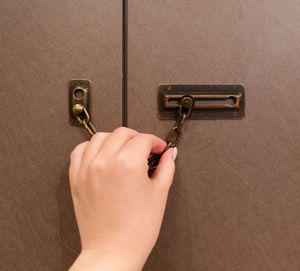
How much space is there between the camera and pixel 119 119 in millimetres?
469

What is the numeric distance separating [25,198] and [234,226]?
0.38 metres

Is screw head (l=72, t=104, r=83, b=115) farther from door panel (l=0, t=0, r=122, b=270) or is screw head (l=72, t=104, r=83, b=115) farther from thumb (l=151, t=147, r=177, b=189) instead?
thumb (l=151, t=147, r=177, b=189)

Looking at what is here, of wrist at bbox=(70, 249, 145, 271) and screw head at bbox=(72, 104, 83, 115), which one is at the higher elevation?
screw head at bbox=(72, 104, 83, 115)

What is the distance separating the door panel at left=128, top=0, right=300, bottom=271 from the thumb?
0.06 m

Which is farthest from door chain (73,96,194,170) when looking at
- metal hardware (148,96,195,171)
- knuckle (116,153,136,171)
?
knuckle (116,153,136,171)

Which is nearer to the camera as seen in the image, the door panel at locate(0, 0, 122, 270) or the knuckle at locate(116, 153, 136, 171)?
the knuckle at locate(116, 153, 136, 171)

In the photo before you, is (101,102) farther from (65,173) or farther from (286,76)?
(286,76)

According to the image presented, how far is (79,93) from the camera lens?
0.47m

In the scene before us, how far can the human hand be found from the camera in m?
0.33

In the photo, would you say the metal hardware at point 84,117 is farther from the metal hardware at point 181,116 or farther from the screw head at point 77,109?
the metal hardware at point 181,116

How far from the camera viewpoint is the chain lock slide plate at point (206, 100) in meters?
0.46

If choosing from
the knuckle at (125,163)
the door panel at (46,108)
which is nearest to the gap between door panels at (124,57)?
the door panel at (46,108)

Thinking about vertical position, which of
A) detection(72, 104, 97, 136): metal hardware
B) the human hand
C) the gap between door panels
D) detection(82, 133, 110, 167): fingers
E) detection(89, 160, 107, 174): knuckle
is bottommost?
the human hand

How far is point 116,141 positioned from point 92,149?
0.12 feet
